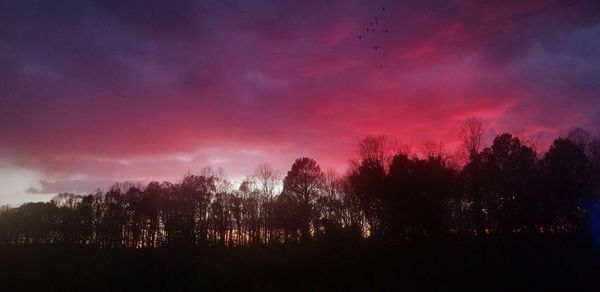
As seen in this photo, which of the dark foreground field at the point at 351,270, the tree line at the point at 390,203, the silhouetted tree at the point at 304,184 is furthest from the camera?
the silhouetted tree at the point at 304,184

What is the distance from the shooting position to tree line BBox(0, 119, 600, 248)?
4119 centimetres

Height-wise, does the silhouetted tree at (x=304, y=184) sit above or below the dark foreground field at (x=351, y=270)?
above

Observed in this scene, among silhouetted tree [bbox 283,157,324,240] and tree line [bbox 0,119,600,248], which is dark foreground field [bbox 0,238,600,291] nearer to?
tree line [bbox 0,119,600,248]

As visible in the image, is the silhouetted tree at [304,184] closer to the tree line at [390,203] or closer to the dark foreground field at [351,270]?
the tree line at [390,203]

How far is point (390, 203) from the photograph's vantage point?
41.8 m

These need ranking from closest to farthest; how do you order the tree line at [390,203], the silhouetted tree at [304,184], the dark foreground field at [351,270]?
the dark foreground field at [351,270] → the tree line at [390,203] → the silhouetted tree at [304,184]

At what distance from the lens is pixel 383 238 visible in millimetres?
38188

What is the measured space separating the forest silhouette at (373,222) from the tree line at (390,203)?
14 cm

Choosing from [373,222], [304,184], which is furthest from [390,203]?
[304,184]

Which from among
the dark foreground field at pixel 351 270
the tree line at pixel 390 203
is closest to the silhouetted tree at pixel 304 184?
the tree line at pixel 390 203

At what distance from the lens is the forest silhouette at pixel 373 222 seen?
30.7 meters

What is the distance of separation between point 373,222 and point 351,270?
1581 centimetres

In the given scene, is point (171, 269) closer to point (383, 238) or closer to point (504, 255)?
point (383, 238)

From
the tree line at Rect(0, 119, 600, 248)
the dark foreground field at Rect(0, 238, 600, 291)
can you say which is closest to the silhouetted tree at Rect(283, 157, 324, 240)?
the tree line at Rect(0, 119, 600, 248)
